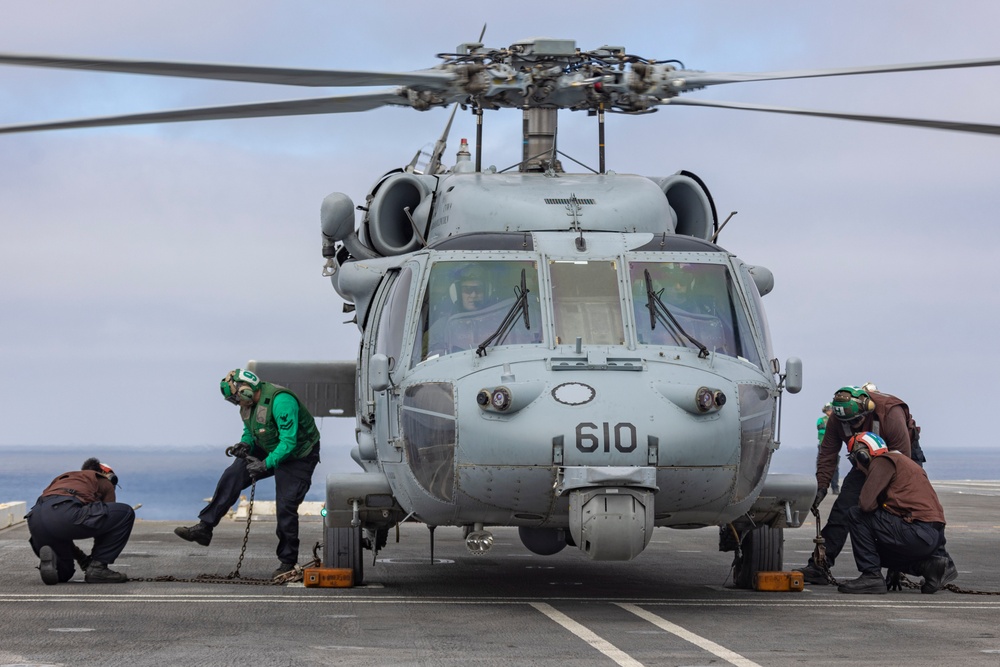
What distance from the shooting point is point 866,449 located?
1241cm

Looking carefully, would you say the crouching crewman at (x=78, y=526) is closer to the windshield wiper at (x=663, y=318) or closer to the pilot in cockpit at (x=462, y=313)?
the pilot in cockpit at (x=462, y=313)

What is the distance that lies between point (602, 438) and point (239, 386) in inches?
185

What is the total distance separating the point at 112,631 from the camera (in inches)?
358

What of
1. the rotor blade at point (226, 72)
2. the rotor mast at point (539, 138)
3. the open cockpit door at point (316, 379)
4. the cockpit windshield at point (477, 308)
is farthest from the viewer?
the open cockpit door at point (316, 379)

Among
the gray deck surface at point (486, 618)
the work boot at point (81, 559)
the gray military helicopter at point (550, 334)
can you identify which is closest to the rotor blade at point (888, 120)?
the gray military helicopter at point (550, 334)

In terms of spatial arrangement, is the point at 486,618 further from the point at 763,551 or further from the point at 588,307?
the point at 763,551

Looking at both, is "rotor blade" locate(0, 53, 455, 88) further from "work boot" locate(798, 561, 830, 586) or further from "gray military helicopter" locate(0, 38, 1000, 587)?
"work boot" locate(798, 561, 830, 586)

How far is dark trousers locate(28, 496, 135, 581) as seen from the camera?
40.0 ft

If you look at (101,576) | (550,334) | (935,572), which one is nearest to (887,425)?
(935,572)

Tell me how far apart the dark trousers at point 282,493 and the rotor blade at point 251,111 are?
3.28 metres

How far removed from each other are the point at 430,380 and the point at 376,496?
1.45 metres

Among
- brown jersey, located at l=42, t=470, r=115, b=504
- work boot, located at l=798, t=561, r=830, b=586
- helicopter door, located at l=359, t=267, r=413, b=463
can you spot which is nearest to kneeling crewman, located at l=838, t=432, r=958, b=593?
work boot, located at l=798, t=561, r=830, b=586

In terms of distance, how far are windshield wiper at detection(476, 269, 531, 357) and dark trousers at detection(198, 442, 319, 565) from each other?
3412 millimetres

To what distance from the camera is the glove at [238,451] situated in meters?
13.1
